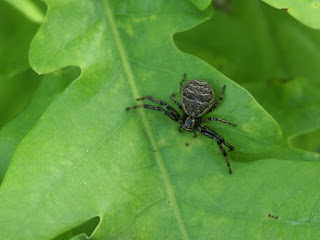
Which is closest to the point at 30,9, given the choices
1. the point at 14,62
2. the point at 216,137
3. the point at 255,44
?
the point at 14,62

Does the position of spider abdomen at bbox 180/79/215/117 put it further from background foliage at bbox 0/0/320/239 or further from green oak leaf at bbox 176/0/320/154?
green oak leaf at bbox 176/0/320/154

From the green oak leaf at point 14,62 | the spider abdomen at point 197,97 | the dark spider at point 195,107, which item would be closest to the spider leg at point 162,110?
the dark spider at point 195,107

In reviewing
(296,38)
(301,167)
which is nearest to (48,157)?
(301,167)

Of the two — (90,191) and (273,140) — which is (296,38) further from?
(90,191)

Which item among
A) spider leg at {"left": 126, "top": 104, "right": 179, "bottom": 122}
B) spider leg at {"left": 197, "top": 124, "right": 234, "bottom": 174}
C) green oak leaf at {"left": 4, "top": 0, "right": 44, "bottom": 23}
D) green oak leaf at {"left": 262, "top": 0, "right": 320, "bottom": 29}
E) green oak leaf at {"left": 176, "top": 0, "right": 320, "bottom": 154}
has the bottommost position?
green oak leaf at {"left": 176, "top": 0, "right": 320, "bottom": 154}

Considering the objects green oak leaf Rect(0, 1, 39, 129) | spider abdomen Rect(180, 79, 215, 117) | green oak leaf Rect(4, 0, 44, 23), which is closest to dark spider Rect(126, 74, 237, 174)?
spider abdomen Rect(180, 79, 215, 117)

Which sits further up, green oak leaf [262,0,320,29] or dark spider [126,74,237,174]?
green oak leaf [262,0,320,29]

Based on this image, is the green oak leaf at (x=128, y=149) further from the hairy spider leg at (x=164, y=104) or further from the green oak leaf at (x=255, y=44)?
the green oak leaf at (x=255, y=44)

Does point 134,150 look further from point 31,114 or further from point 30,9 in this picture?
point 30,9
